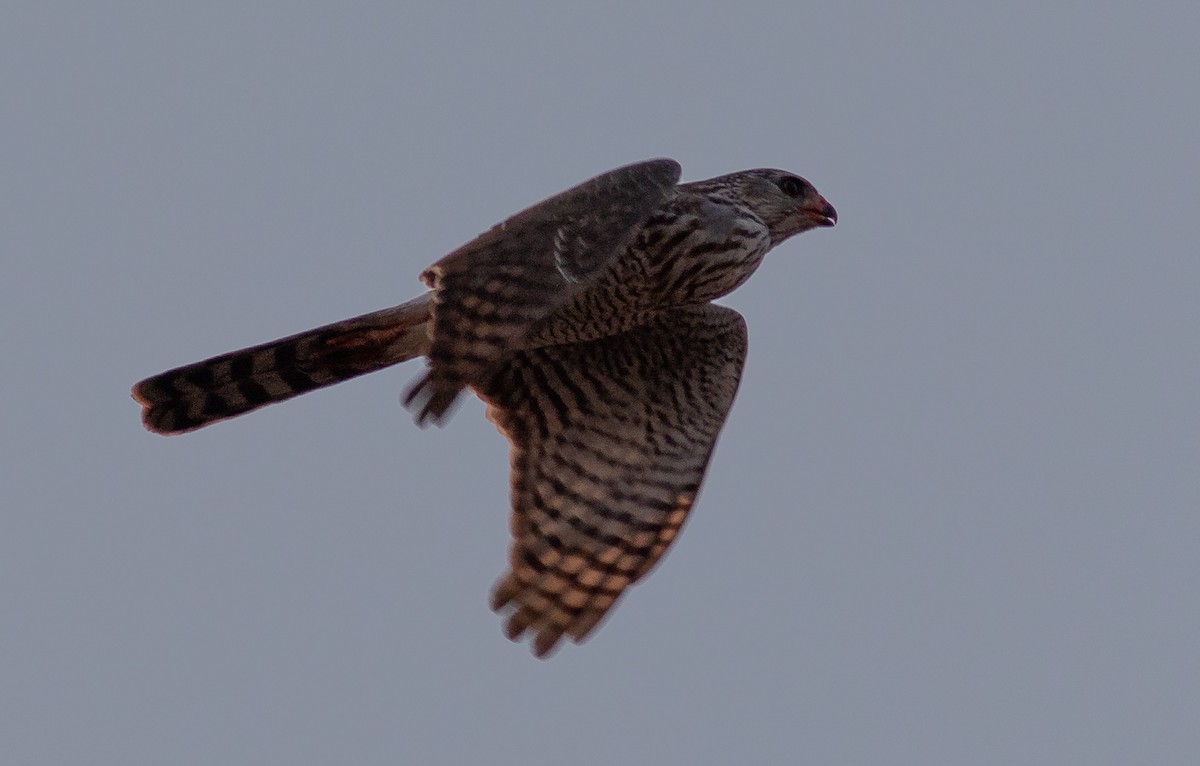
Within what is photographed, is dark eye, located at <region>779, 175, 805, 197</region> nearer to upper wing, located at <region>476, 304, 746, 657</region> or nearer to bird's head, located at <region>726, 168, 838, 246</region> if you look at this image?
bird's head, located at <region>726, 168, 838, 246</region>

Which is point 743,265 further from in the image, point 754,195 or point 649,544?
point 649,544

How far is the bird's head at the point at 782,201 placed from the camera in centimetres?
874

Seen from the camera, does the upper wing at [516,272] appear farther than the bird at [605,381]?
No

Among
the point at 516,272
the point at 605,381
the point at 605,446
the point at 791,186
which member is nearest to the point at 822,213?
the point at 791,186

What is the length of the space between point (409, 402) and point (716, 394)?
9.25 feet

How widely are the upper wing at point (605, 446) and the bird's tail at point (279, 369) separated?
613 millimetres

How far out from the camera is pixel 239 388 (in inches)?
329

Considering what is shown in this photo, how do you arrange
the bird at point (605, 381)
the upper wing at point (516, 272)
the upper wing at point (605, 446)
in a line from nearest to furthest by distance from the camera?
1. the upper wing at point (516, 272)
2. the bird at point (605, 381)
3. the upper wing at point (605, 446)

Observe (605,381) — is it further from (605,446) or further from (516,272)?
(516,272)

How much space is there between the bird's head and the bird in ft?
0.03

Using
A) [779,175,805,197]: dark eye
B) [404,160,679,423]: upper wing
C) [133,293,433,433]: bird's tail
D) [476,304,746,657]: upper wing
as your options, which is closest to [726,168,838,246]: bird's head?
[779,175,805,197]: dark eye

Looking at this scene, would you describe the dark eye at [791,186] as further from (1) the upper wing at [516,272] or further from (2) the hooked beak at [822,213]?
(1) the upper wing at [516,272]

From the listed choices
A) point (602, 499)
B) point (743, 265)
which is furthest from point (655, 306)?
point (602, 499)

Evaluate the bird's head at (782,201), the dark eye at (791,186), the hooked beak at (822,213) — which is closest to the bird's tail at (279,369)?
the bird's head at (782,201)
